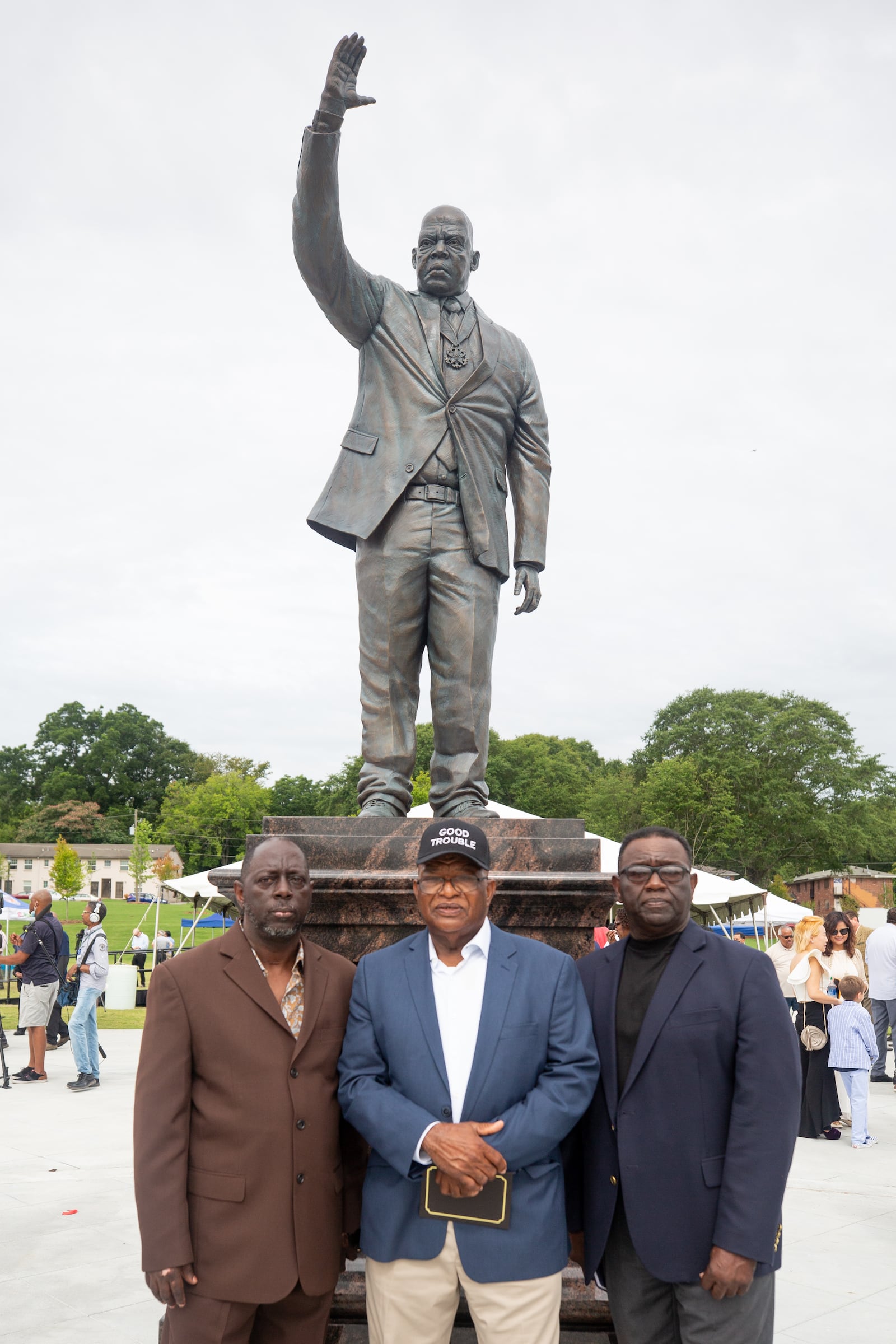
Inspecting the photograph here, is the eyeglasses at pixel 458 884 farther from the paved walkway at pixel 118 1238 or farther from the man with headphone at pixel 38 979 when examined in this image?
the man with headphone at pixel 38 979

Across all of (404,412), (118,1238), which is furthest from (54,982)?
(404,412)

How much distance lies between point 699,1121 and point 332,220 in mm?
3431

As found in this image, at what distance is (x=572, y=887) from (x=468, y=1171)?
1.49 m

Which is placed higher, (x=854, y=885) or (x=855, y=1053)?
(x=855, y=1053)

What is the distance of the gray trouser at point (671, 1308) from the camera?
254 centimetres

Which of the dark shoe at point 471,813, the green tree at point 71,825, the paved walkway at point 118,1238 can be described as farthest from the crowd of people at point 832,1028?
the green tree at point 71,825

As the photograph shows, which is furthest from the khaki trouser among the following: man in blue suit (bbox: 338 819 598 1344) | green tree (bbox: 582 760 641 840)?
green tree (bbox: 582 760 641 840)

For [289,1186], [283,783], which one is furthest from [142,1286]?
[283,783]

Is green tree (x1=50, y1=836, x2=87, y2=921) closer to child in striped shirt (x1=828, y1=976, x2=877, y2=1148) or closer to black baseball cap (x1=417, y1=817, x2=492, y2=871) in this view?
child in striped shirt (x1=828, y1=976, x2=877, y2=1148)

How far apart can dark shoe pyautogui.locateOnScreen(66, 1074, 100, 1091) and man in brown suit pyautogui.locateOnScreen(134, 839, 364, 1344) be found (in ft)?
26.6

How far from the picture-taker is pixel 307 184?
13.4 ft

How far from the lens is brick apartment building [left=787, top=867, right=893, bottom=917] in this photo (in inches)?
1772

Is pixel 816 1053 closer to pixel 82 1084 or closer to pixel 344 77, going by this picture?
pixel 82 1084

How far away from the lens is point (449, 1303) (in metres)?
2.62
